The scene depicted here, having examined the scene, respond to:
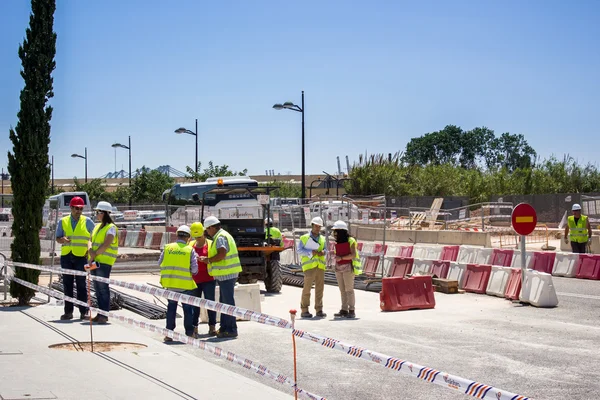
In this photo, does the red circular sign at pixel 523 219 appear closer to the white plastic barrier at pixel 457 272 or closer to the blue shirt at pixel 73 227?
the white plastic barrier at pixel 457 272

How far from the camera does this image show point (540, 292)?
1520 cm

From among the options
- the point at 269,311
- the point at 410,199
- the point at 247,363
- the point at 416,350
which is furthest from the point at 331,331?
the point at 410,199

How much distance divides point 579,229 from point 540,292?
22.7 ft

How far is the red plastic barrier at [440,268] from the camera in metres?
18.9

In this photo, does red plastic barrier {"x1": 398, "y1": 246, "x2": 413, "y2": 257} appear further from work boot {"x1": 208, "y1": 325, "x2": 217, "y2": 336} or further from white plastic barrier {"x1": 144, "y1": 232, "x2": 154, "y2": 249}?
white plastic barrier {"x1": 144, "y1": 232, "x2": 154, "y2": 249}

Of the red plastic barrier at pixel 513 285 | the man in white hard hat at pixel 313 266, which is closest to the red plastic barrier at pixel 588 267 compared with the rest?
the red plastic barrier at pixel 513 285

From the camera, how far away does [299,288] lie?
1967cm

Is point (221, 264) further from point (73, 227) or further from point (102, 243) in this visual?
point (73, 227)

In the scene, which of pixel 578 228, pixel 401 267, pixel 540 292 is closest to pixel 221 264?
pixel 540 292

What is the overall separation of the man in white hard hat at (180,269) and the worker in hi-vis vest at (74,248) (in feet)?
7.12

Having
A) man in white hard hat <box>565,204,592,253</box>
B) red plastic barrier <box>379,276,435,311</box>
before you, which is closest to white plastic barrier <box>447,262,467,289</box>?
red plastic barrier <box>379,276,435,311</box>

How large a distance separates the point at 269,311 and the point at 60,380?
753cm

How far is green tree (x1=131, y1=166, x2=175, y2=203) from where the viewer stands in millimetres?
68000

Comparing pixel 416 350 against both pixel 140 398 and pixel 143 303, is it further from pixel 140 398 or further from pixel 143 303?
pixel 143 303
